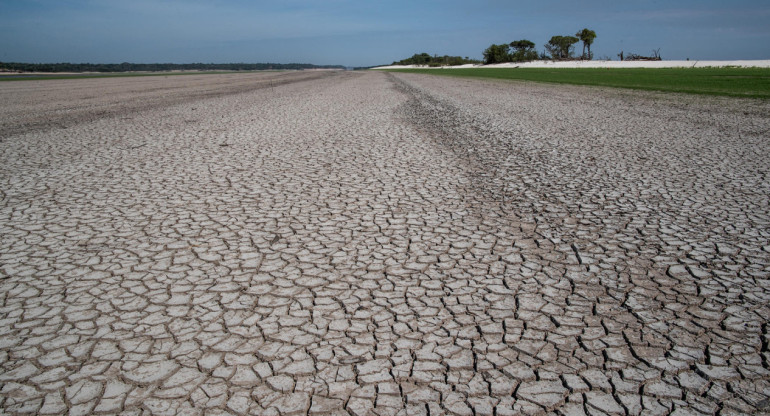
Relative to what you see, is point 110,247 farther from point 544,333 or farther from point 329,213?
point 544,333

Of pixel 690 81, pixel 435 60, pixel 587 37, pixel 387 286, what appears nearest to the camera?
pixel 387 286

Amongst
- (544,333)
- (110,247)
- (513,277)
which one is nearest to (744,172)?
(513,277)

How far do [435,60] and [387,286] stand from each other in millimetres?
118624

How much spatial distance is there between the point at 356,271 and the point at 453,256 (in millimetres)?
646

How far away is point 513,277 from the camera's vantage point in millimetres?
2426

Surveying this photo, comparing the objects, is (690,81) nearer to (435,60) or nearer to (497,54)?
(497,54)

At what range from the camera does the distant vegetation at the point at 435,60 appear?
315ft

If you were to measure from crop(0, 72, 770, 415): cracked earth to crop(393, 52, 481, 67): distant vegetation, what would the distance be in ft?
313

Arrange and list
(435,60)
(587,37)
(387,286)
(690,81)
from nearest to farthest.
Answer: (387,286)
(690,81)
(587,37)
(435,60)

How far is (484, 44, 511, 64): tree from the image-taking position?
80175 mm

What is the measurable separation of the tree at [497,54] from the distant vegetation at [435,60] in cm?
690

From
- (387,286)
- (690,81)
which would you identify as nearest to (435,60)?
(690,81)

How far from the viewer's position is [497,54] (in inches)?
3216

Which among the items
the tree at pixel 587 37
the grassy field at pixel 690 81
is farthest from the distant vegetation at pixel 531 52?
the grassy field at pixel 690 81
